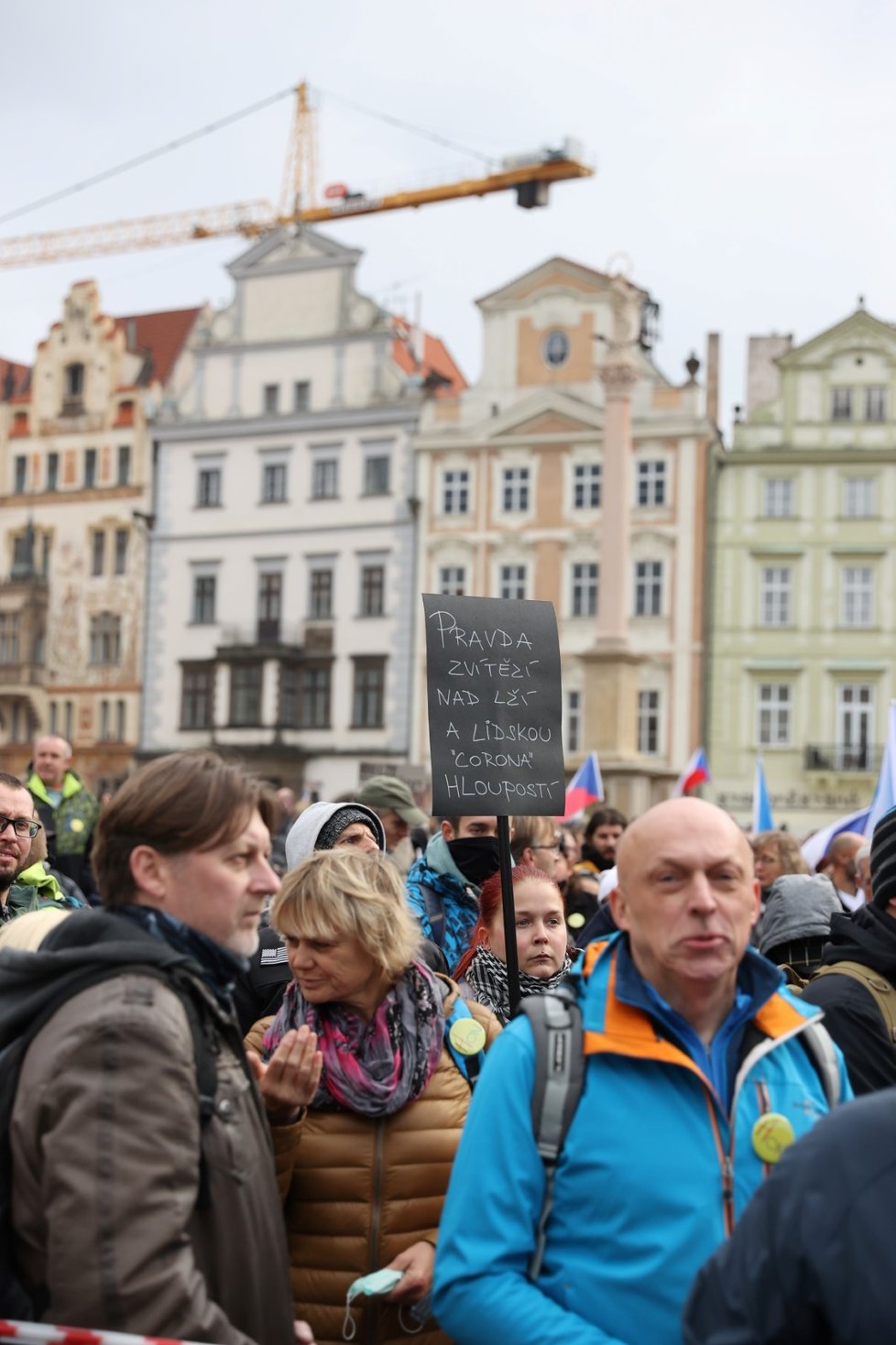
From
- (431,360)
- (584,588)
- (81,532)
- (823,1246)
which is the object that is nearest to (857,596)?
(584,588)

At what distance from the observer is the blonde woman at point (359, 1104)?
3682mm

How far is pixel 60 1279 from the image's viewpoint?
2.73 metres

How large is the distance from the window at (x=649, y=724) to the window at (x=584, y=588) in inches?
104

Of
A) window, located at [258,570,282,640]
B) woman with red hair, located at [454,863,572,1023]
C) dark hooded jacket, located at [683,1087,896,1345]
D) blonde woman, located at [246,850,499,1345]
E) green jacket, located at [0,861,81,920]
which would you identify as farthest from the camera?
window, located at [258,570,282,640]

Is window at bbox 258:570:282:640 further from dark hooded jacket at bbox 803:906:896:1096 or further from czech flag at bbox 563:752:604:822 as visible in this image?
dark hooded jacket at bbox 803:906:896:1096

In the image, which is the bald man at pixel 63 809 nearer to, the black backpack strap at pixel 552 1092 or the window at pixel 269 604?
the black backpack strap at pixel 552 1092

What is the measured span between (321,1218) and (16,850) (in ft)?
8.16

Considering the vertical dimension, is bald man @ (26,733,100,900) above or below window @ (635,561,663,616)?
below

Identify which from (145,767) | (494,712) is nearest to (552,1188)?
(145,767)

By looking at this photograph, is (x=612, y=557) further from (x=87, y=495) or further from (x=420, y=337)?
(x=87, y=495)

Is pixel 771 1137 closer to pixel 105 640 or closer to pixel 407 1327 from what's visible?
pixel 407 1327

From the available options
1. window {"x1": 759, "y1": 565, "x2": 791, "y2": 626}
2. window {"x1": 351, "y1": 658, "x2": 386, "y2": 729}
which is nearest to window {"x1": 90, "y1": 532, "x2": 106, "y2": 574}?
window {"x1": 351, "y1": 658, "x2": 386, "y2": 729}

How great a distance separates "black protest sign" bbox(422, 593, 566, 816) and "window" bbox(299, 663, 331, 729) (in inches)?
1565

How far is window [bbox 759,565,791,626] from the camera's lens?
42.3m
